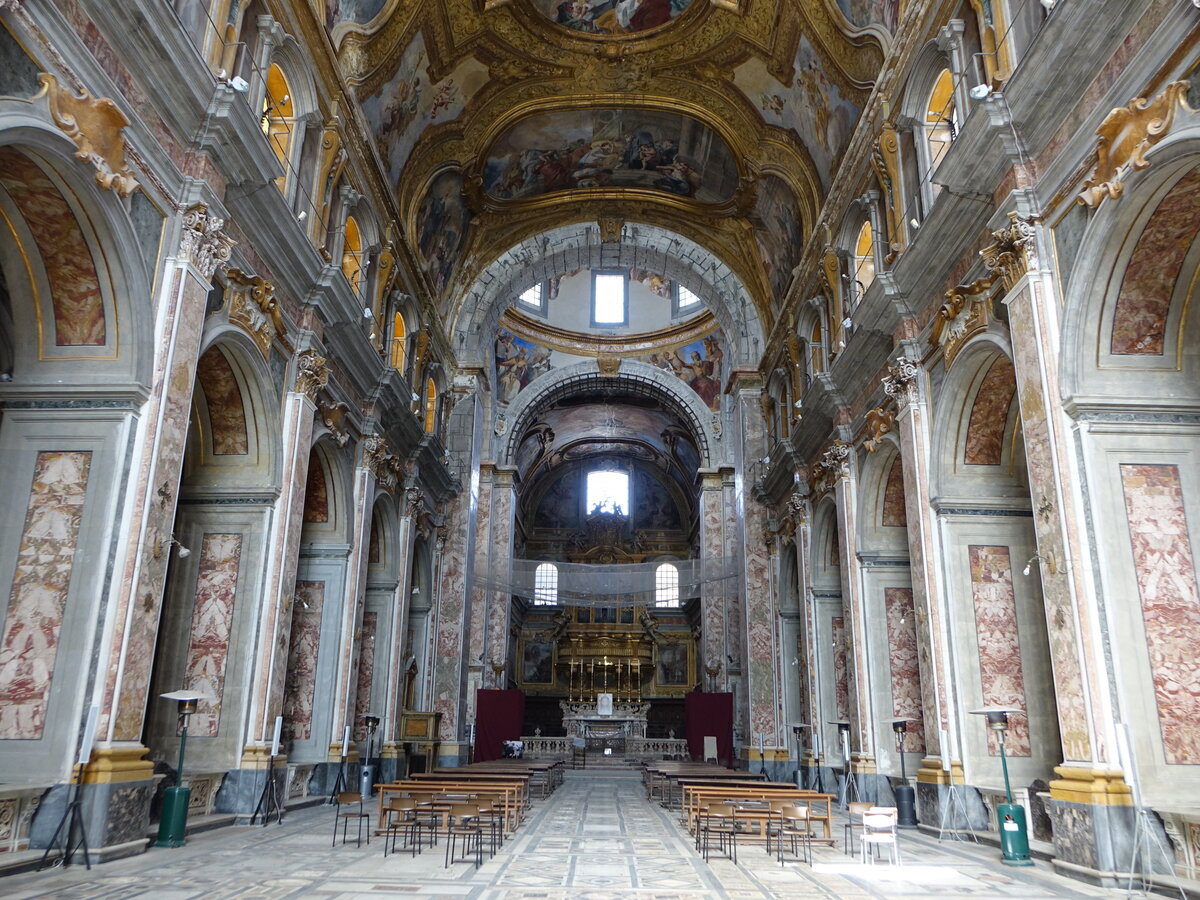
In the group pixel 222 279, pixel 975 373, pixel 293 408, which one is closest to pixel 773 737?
pixel 975 373

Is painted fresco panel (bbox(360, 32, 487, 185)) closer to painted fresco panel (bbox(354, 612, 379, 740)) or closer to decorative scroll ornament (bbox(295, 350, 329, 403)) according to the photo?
decorative scroll ornament (bbox(295, 350, 329, 403))

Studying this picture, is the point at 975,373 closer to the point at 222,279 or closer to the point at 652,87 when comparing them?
the point at 222,279

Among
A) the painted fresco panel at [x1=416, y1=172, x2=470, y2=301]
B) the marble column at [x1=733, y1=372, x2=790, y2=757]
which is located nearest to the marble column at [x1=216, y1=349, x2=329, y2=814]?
the painted fresco panel at [x1=416, y1=172, x2=470, y2=301]

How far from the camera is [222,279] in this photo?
11336mm

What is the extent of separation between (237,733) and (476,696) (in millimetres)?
15647

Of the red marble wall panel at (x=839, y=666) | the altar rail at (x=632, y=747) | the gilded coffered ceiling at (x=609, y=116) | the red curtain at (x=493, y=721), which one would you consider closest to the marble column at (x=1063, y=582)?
the gilded coffered ceiling at (x=609, y=116)

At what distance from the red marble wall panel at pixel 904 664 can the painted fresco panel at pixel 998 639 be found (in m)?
2.83

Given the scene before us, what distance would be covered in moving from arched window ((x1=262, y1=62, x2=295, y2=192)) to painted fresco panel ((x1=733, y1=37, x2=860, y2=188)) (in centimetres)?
932

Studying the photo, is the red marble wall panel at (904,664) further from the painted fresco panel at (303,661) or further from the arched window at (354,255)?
the arched window at (354,255)

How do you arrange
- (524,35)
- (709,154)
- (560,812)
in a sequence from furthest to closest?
(709,154) < (524,35) < (560,812)

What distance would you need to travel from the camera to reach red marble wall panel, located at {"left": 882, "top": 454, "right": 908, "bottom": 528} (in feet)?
53.0

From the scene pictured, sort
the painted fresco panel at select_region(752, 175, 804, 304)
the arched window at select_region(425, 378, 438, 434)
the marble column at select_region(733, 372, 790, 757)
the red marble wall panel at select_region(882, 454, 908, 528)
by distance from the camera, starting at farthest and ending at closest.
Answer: the arched window at select_region(425, 378, 438, 434)
the marble column at select_region(733, 372, 790, 757)
the painted fresco panel at select_region(752, 175, 804, 304)
the red marble wall panel at select_region(882, 454, 908, 528)

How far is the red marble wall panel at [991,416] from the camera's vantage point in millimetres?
12070

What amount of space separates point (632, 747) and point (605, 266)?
683 inches
